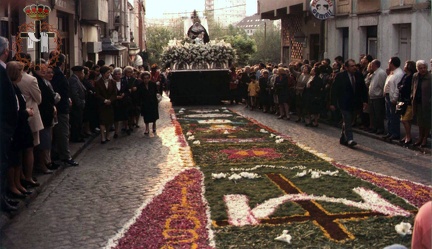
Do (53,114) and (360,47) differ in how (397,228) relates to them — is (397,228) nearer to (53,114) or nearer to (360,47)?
(53,114)

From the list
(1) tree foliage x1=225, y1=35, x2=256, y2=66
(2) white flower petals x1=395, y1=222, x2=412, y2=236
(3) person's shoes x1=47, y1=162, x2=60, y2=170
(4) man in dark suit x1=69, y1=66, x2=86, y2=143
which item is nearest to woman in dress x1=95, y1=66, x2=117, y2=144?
(4) man in dark suit x1=69, y1=66, x2=86, y2=143

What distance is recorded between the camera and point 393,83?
51.6ft

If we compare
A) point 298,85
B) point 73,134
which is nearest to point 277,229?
point 73,134

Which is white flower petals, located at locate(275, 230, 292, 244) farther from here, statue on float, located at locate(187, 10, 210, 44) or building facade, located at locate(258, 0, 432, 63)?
statue on float, located at locate(187, 10, 210, 44)

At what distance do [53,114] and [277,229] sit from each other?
525 cm

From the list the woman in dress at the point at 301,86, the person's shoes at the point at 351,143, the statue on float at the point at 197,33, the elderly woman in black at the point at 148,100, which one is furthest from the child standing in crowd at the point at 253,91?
the person's shoes at the point at 351,143

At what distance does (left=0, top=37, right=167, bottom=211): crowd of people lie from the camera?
8812 mm

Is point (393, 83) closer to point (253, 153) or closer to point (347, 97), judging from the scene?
point (347, 97)

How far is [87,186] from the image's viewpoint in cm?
1076

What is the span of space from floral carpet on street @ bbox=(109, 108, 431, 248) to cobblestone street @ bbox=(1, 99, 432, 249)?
14.4 inches

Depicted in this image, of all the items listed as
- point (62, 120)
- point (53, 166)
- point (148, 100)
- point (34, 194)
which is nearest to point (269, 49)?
point (148, 100)

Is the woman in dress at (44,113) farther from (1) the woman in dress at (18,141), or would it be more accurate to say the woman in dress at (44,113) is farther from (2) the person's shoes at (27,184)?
(1) the woman in dress at (18,141)

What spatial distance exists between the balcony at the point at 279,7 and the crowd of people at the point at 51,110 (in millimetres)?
15323

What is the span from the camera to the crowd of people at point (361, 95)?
1446cm
